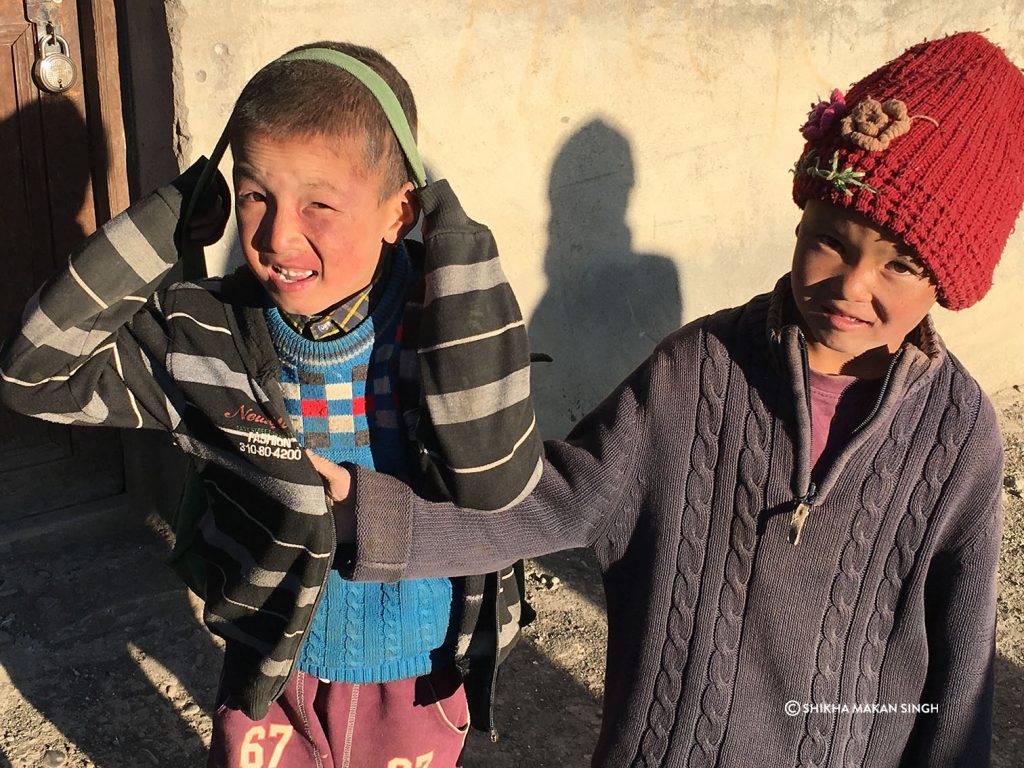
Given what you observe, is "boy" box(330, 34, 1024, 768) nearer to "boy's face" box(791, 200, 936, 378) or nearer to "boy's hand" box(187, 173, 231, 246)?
"boy's face" box(791, 200, 936, 378)

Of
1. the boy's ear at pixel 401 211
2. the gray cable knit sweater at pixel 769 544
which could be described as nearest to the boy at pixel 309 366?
the boy's ear at pixel 401 211

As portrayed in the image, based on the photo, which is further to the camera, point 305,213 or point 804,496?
point 804,496

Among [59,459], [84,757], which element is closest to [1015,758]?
[84,757]

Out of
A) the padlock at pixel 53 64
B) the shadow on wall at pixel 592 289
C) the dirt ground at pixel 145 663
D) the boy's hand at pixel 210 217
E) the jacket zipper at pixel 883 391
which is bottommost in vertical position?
the dirt ground at pixel 145 663

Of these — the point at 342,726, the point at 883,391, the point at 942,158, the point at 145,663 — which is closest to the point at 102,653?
the point at 145,663

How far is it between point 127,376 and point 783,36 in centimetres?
290

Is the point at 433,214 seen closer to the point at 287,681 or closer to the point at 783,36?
the point at 287,681

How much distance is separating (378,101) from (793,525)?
999mm

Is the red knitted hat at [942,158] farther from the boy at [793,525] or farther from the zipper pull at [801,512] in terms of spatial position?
the zipper pull at [801,512]

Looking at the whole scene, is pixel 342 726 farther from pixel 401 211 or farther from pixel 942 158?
pixel 942 158

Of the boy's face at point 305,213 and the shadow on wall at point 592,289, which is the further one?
the shadow on wall at point 592,289

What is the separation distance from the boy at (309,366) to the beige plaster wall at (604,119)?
47.7 inches

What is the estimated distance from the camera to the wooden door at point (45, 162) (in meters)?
3.00

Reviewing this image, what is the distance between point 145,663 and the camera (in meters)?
3.09
